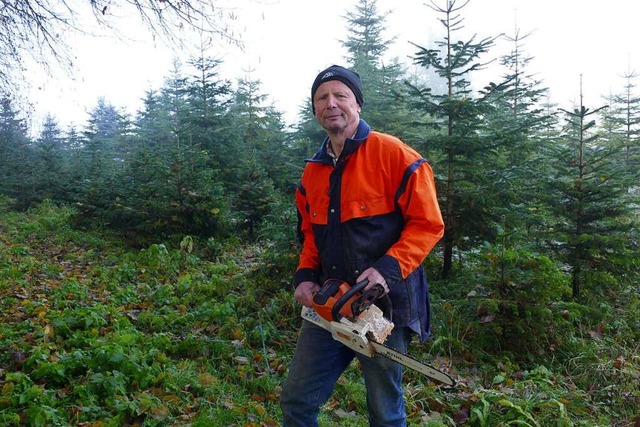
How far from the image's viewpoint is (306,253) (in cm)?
277

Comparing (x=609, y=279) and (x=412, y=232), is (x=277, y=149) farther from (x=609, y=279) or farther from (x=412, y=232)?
Result: (x=412, y=232)

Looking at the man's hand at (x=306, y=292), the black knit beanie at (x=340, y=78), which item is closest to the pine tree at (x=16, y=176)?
the black knit beanie at (x=340, y=78)

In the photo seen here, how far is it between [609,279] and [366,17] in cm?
1840

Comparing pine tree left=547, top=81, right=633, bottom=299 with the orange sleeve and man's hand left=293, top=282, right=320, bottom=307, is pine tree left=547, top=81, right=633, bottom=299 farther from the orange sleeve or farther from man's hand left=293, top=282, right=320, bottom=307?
man's hand left=293, top=282, right=320, bottom=307

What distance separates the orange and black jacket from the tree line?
9.55 ft

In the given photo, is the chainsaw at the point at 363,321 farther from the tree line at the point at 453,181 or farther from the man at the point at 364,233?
the tree line at the point at 453,181

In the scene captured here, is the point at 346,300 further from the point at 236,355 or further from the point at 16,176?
the point at 16,176

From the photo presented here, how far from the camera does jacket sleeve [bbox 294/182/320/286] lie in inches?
105

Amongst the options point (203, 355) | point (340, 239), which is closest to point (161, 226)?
point (203, 355)

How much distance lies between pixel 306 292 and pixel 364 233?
0.54 metres

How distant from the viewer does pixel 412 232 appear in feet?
7.32

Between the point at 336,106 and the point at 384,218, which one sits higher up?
the point at 336,106

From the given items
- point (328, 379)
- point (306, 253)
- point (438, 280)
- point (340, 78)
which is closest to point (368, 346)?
point (328, 379)

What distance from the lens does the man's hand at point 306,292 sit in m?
2.53
